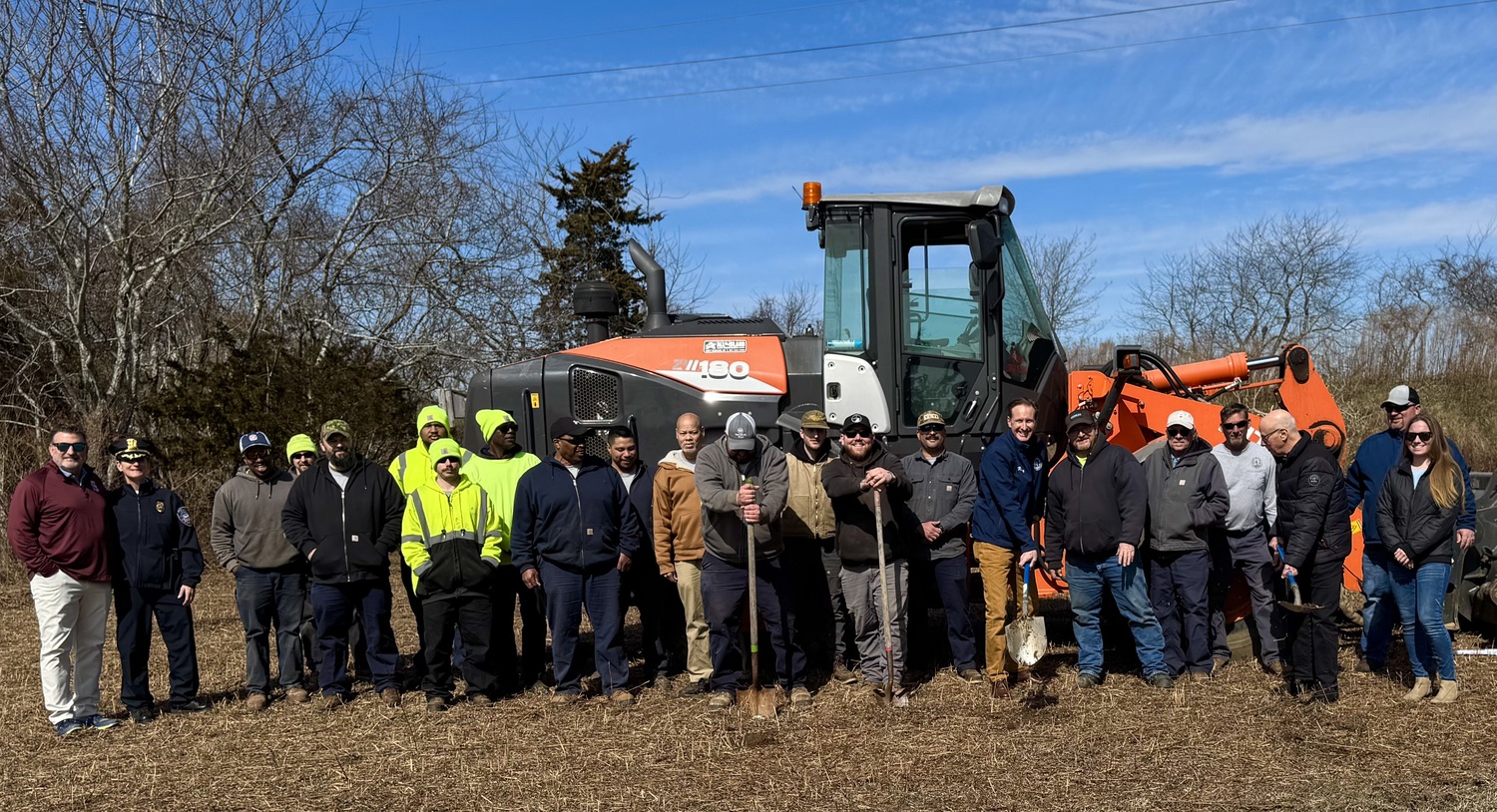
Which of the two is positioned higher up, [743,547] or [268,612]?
[743,547]

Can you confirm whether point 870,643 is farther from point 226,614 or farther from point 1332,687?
point 226,614

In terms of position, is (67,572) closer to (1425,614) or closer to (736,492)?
(736,492)

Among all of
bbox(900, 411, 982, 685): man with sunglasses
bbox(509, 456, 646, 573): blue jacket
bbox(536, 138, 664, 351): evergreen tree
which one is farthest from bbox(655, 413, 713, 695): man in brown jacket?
bbox(536, 138, 664, 351): evergreen tree

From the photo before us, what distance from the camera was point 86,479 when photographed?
7062 mm

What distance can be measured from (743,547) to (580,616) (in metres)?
1.13

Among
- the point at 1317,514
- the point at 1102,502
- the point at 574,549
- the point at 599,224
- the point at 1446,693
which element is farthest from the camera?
the point at 599,224

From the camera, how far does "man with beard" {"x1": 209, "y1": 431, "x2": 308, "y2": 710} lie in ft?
24.7

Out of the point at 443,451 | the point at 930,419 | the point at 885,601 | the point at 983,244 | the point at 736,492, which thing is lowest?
the point at 885,601

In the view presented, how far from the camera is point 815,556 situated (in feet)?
24.6

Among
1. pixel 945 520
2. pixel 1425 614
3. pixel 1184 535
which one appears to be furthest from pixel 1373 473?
pixel 945 520

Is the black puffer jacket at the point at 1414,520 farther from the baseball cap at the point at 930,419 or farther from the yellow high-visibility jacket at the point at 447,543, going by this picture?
the yellow high-visibility jacket at the point at 447,543

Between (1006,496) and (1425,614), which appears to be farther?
(1006,496)

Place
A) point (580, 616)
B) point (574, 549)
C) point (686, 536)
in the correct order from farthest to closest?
point (686, 536) → point (580, 616) → point (574, 549)

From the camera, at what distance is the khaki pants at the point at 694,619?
7477 millimetres
